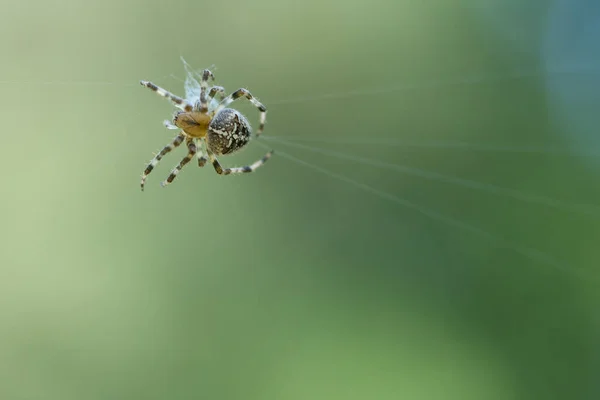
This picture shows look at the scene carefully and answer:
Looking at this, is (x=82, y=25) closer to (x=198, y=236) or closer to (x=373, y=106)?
(x=198, y=236)

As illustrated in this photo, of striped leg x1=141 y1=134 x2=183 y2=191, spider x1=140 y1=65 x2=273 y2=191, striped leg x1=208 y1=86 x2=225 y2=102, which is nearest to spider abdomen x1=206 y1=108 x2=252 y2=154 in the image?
spider x1=140 y1=65 x2=273 y2=191

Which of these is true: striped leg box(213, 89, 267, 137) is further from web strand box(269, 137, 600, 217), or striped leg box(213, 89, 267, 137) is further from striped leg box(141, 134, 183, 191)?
web strand box(269, 137, 600, 217)

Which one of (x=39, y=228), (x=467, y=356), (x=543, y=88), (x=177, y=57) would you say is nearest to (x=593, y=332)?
(x=467, y=356)

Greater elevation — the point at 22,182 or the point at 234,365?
the point at 22,182

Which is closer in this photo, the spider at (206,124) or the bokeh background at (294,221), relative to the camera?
the spider at (206,124)

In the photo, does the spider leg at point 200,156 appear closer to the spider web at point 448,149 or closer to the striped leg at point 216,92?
the striped leg at point 216,92

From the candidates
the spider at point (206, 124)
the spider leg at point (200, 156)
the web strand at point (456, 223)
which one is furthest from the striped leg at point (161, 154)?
the web strand at point (456, 223)

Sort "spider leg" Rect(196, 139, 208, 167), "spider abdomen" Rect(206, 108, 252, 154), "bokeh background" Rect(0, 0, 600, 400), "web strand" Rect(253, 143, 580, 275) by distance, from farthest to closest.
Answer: "web strand" Rect(253, 143, 580, 275), "bokeh background" Rect(0, 0, 600, 400), "spider leg" Rect(196, 139, 208, 167), "spider abdomen" Rect(206, 108, 252, 154)
